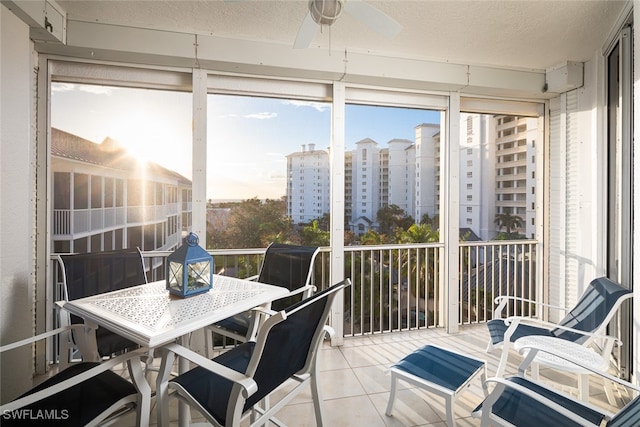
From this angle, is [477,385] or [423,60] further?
[423,60]

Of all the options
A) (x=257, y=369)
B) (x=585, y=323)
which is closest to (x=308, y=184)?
(x=257, y=369)

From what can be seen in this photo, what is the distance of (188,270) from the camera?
190cm

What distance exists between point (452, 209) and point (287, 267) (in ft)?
6.29

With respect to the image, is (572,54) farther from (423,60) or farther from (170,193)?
(170,193)

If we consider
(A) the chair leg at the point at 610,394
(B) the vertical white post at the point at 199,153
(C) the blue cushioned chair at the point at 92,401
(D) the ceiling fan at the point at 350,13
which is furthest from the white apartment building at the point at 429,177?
(C) the blue cushioned chair at the point at 92,401

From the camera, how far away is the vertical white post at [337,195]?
3.17m

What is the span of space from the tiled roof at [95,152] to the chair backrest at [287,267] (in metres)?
1.31

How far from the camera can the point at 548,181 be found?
3648mm

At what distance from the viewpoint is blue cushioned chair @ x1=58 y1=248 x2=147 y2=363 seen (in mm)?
2195

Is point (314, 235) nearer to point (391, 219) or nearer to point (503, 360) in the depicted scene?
point (391, 219)

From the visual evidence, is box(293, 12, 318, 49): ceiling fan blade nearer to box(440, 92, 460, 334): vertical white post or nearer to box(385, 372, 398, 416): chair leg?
box(440, 92, 460, 334): vertical white post

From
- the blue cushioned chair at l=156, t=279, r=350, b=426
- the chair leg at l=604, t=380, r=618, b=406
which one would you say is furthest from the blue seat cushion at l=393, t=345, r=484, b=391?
the chair leg at l=604, t=380, r=618, b=406

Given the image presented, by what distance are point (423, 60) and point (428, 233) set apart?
1764 millimetres

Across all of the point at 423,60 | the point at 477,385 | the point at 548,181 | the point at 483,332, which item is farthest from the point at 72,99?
the point at 548,181
